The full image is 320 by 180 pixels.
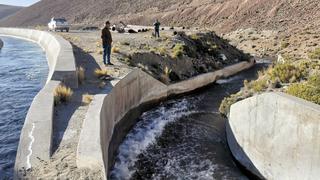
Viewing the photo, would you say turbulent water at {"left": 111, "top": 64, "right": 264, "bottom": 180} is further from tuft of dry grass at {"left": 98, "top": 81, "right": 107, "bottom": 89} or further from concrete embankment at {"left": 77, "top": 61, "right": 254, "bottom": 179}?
tuft of dry grass at {"left": 98, "top": 81, "right": 107, "bottom": 89}

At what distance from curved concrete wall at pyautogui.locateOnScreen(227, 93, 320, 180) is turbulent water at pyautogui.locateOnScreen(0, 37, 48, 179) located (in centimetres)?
817

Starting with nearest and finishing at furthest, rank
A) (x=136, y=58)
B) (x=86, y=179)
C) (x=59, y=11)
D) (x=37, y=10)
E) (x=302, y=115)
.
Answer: (x=86, y=179), (x=302, y=115), (x=136, y=58), (x=59, y=11), (x=37, y=10)

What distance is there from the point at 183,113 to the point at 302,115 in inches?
451

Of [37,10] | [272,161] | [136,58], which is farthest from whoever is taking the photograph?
[37,10]

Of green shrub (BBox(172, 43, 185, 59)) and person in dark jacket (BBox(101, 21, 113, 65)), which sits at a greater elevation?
person in dark jacket (BBox(101, 21, 113, 65))

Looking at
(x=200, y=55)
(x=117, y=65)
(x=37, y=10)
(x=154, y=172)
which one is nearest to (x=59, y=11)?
(x=37, y=10)

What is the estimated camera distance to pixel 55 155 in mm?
11227

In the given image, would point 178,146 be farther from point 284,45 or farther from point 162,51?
point 284,45

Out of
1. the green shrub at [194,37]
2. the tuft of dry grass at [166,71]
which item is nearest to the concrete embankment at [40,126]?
the tuft of dry grass at [166,71]

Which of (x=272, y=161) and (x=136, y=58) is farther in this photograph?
(x=136, y=58)

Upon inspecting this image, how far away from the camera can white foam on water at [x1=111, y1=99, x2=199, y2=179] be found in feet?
53.8

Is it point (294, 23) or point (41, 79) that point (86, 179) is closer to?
point (41, 79)

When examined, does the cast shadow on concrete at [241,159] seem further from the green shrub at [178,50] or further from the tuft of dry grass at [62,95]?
the green shrub at [178,50]

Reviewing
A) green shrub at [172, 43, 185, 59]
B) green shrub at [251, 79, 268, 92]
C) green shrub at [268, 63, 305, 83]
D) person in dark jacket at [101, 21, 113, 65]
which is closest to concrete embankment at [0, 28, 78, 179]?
person in dark jacket at [101, 21, 113, 65]
